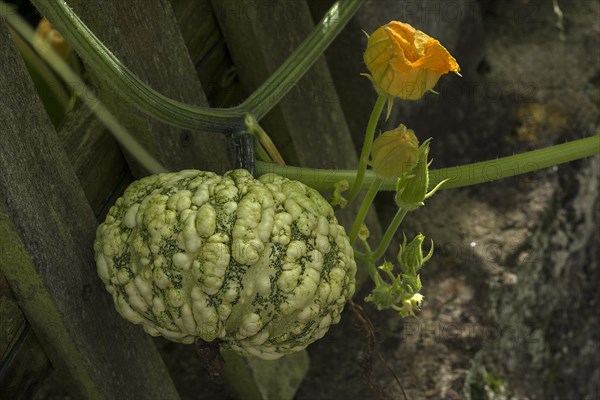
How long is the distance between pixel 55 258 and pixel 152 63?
477 millimetres

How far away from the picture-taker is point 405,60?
1.64m

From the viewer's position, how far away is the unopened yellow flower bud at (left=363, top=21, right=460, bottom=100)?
1.63 m

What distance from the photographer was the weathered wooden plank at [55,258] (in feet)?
5.54

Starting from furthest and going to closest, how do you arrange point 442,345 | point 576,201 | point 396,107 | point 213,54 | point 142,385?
point 576,201 → point 396,107 → point 442,345 → point 213,54 → point 142,385

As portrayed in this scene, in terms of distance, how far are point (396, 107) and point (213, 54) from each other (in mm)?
665

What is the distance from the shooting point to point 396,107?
2.76 m

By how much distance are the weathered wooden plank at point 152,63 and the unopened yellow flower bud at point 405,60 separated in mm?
530

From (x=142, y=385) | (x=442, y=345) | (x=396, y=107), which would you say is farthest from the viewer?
(x=396, y=107)

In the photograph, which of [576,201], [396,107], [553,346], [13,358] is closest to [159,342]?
[13,358]

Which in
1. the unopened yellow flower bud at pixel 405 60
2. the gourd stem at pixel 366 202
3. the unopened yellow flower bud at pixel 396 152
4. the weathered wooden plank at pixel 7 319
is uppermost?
the unopened yellow flower bud at pixel 405 60

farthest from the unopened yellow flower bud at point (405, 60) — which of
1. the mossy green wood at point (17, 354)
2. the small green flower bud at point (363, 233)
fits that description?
the mossy green wood at point (17, 354)

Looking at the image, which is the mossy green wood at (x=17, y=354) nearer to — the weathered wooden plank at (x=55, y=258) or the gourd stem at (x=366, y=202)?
the weathered wooden plank at (x=55, y=258)

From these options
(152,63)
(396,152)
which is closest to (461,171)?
(396,152)

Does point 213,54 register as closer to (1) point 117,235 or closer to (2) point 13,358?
(1) point 117,235
